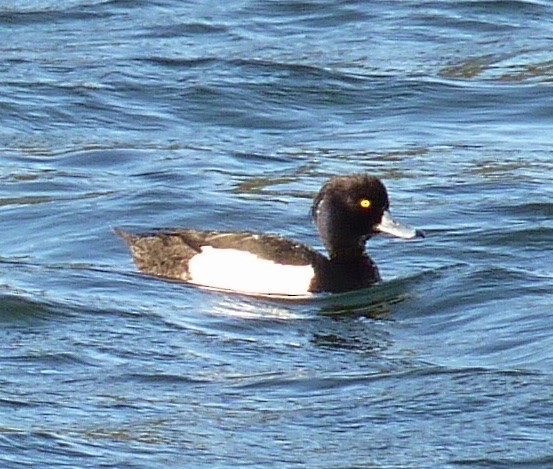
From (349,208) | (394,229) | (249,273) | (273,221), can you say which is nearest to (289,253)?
(249,273)

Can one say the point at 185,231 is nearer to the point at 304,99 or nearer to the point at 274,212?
the point at 274,212

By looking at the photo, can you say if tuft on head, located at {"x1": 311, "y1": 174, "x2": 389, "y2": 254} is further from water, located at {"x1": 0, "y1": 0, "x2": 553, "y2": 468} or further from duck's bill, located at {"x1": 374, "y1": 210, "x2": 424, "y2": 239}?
water, located at {"x1": 0, "y1": 0, "x2": 553, "y2": 468}

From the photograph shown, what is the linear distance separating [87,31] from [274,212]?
5.56m

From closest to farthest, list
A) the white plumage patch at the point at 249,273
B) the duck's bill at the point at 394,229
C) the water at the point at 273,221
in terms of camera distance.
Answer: the water at the point at 273,221
the white plumage patch at the point at 249,273
the duck's bill at the point at 394,229

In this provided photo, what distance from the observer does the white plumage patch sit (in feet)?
38.1

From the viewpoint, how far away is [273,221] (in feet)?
43.1

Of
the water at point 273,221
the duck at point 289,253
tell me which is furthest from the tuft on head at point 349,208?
the water at point 273,221

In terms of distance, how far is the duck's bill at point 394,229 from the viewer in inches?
465

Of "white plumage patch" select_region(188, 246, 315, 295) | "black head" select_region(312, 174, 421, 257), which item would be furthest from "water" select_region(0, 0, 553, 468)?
"black head" select_region(312, 174, 421, 257)

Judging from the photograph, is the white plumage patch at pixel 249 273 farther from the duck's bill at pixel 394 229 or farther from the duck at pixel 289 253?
the duck's bill at pixel 394 229

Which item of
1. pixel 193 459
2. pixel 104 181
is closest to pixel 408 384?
pixel 193 459

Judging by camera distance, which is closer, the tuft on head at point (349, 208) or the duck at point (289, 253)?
the duck at point (289, 253)

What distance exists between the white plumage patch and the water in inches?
5.9

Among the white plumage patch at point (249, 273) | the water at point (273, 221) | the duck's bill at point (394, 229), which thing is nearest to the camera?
the water at point (273, 221)
